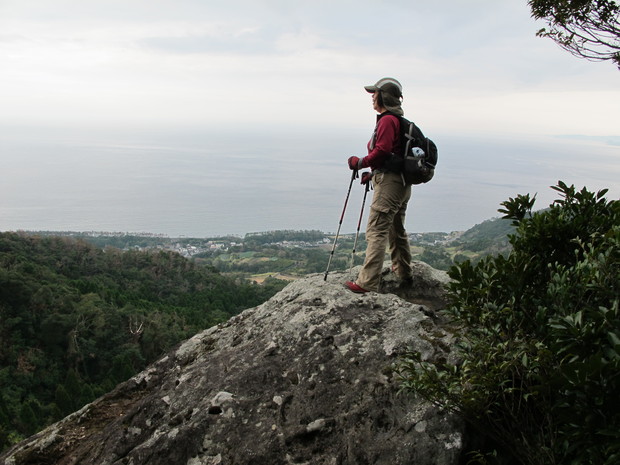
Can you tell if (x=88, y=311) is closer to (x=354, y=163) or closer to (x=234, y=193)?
(x=354, y=163)

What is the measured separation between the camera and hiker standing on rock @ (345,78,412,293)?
17.3 ft

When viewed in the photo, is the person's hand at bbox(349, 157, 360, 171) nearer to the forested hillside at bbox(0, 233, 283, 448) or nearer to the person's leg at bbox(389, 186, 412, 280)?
the person's leg at bbox(389, 186, 412, 280)

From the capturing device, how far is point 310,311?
16.3ft

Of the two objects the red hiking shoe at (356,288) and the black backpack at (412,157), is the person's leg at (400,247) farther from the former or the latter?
the red hiking shoe at (356,288)

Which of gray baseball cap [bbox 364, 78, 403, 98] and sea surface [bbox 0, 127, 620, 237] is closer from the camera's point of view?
gray baseball cap [bbox 364, 78, 403, 98]

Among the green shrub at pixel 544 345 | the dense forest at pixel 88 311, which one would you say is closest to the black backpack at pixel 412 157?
the green shrub at pixel 544 345

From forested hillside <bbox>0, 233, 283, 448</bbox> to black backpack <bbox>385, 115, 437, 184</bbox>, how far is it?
23.2m

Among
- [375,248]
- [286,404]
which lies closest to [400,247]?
[375,248]

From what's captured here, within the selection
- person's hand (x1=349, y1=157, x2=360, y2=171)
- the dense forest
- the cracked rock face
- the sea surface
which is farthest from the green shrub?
the sea surface

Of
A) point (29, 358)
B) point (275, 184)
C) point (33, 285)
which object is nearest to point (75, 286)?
point (33, 285)

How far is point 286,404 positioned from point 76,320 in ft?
127

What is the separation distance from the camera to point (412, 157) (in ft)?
17.3

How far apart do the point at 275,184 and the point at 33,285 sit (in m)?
115

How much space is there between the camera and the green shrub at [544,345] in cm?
224
